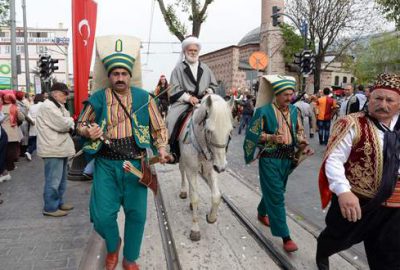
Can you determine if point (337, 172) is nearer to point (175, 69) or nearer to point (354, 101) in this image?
point (175, 69)

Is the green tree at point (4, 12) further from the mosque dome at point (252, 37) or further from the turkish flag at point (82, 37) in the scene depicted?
the mosque dome at point (252, 37)

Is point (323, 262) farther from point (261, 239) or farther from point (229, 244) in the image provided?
point (229, 244)

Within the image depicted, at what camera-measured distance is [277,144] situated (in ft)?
15.0

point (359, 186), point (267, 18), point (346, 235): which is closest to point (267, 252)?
point (346, 235)

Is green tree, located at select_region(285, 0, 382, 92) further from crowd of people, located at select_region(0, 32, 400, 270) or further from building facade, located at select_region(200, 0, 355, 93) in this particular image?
crowd of people, located at select_region(0, 32, 400, 270)

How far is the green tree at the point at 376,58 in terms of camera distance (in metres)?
52.8

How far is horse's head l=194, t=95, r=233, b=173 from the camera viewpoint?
Answer: 13.5 ft

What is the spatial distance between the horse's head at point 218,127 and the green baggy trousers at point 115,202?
902mm

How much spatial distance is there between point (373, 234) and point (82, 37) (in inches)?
230

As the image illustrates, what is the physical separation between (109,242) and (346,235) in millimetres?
2329

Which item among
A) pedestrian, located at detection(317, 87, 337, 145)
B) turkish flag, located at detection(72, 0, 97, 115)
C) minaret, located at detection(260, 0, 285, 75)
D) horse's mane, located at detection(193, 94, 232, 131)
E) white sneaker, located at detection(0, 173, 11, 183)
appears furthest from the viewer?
minaret, located at detection(260, 0, 285, 75)

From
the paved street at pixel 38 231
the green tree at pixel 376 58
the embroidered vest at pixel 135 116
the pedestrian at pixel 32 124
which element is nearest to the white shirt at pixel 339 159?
the embroidered vest at pixel 135 116

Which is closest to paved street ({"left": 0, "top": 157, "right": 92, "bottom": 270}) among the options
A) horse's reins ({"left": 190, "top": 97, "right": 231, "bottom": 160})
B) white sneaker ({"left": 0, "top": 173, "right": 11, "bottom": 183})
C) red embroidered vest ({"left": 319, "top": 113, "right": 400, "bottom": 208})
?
white sneaker ({"left": 0, "top": 173, "right": 11, "bottom": 183})

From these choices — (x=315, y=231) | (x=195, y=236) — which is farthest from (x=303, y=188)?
(x=195, y=236)
